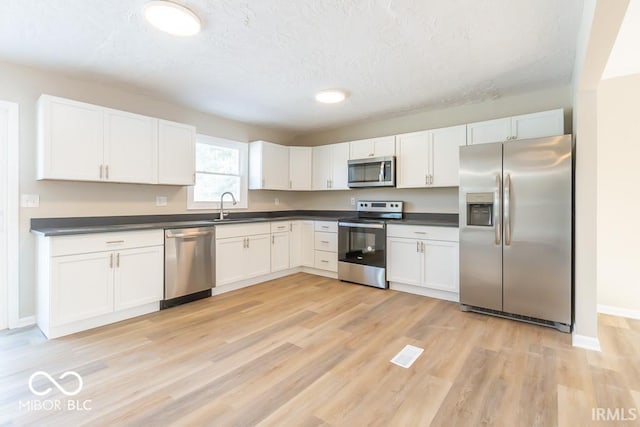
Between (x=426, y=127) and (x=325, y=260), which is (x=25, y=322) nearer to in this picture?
(x=325, y=260)

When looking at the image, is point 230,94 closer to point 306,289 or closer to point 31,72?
point 31,72

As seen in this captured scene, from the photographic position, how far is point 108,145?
302 centimetres

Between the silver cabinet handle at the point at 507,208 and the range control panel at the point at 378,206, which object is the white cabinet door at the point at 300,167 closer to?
the range control panel at the point at 378,206

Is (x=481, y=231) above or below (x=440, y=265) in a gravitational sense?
above

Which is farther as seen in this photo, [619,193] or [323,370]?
[619,193]

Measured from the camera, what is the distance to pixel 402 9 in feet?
6.55

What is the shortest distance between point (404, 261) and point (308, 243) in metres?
1.58

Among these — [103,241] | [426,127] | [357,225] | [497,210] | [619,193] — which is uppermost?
[426,127]

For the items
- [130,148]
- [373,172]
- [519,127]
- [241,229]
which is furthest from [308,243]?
[519,127]

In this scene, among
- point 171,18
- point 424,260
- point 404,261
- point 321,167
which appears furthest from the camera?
point 321,167

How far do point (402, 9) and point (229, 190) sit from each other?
3347 millimetres

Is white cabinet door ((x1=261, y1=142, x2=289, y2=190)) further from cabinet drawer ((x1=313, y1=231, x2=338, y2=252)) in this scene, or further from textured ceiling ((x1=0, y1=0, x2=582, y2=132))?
textured ceiling ((x1=0, y1=0, x2=582, y2=132))

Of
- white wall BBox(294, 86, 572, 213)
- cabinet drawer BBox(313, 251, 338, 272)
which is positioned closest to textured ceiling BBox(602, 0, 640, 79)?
white wall BBox(294, 86, 572, 213)

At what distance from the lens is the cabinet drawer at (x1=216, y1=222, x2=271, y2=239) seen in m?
3.77
